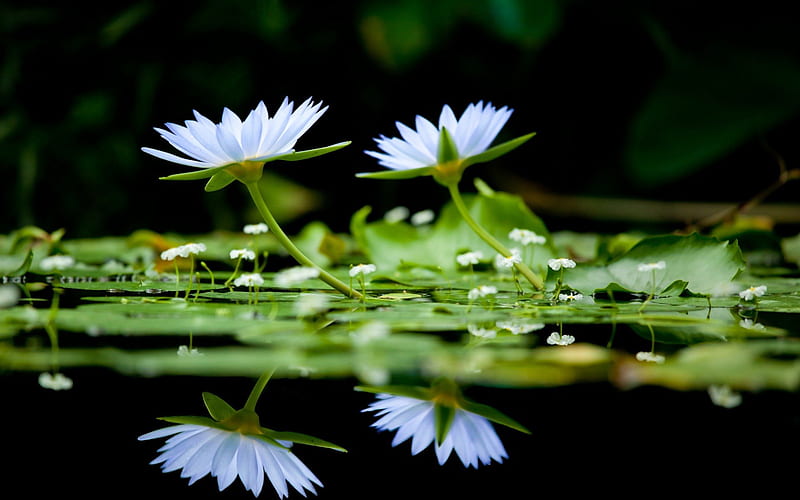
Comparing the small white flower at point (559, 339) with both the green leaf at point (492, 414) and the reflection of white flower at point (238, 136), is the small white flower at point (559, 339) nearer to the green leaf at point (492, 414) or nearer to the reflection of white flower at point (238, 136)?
the green leaf at point (492, 414)

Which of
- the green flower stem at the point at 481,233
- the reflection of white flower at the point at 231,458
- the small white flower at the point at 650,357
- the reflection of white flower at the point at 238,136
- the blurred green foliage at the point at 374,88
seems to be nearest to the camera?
the reflection of white flower at the point at 231,458

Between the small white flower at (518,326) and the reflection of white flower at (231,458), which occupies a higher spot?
the small white flower at (518,326)

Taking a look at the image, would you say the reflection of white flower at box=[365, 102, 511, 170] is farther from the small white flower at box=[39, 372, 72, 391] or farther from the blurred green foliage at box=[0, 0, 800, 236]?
the blurred green foliage at box=[0, 0, 800, 236]

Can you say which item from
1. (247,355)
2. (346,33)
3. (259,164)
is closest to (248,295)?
(259,164)

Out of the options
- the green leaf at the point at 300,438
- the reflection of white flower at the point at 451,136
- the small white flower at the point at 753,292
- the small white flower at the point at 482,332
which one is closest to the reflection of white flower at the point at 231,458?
the green leaf at the point at 300,438

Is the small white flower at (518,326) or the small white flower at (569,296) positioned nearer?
the small white flower at (518,326)

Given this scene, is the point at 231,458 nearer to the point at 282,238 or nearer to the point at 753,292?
the point at 282,238
